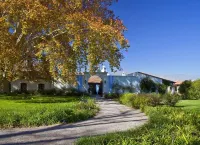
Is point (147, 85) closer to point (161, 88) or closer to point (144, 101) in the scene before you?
point (161, 88)

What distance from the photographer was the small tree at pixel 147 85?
138 ft

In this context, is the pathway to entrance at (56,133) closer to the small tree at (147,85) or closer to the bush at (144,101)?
the bush at (144,101)

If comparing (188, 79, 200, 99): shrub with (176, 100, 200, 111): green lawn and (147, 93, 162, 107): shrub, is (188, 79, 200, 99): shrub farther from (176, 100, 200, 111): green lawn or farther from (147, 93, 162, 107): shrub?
(147, 93, 162, 107): shrub

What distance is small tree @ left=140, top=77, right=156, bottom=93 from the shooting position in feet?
138

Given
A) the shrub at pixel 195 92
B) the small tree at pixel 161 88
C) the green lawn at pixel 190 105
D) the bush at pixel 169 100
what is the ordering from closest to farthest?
the green lawn at pixel 190 105 < the bush at pixel 169 100 < the shrub at pixel 195 92 < the small tree at pixel 161 88

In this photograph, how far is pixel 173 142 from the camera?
6766 mm

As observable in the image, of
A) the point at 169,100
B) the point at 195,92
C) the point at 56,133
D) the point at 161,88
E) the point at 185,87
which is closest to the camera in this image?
the point at 56,133

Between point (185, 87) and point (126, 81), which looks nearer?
point (185, 87)

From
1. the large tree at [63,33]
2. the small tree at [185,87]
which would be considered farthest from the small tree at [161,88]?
the large tree at [63,33]

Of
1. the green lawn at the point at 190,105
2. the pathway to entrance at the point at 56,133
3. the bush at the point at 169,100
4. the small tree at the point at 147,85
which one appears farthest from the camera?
the small tree at the point at 147,85

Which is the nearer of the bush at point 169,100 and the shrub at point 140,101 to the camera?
the shrub at point 140,101

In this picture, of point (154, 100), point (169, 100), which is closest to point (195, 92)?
point (169, 100)

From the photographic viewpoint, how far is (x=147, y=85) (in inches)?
1651

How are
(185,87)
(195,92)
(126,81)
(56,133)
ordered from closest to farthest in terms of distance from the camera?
(56,133)
(195,92)
(185,87)
(126,81)
